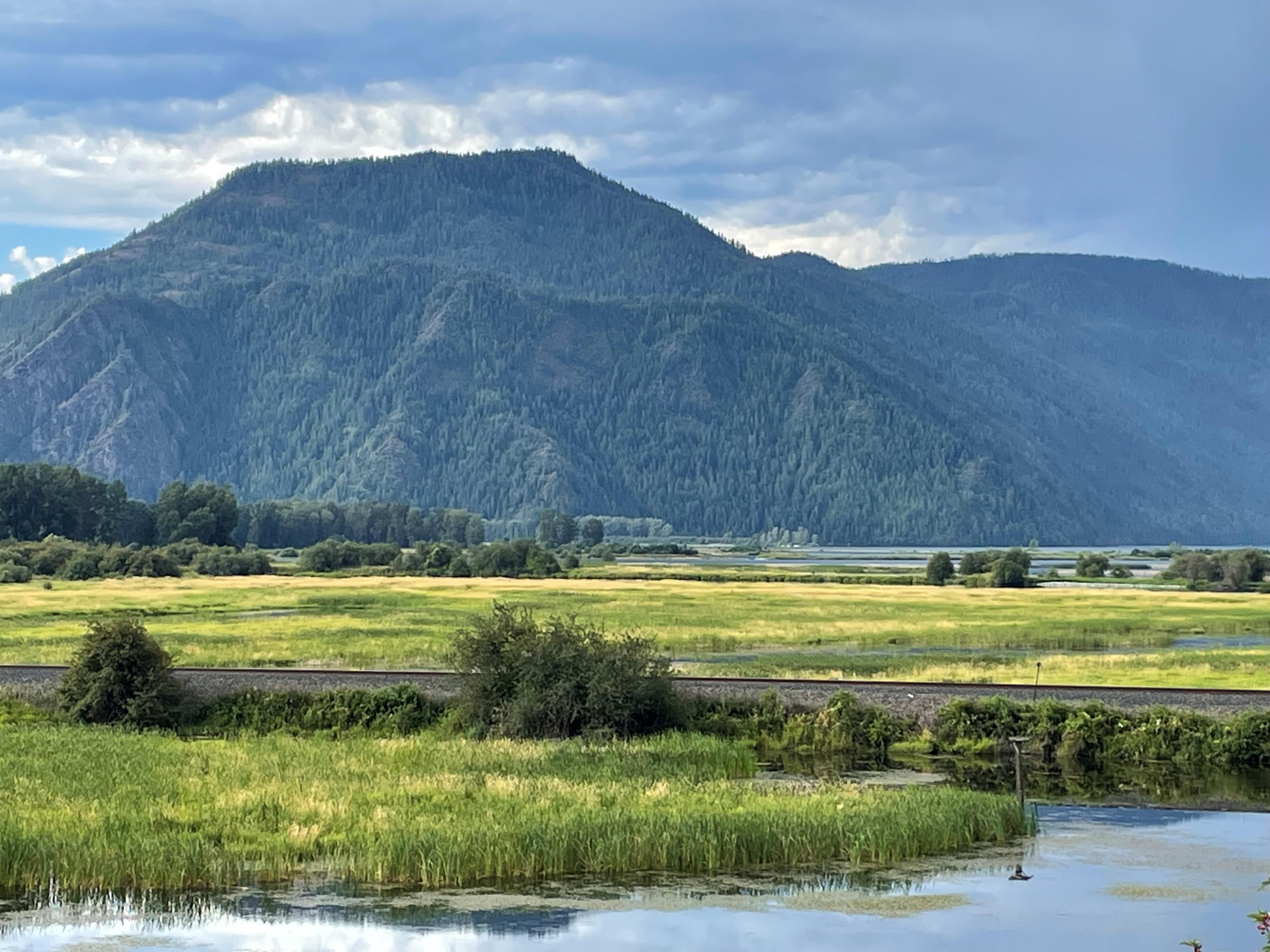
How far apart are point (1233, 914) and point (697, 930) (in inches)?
377

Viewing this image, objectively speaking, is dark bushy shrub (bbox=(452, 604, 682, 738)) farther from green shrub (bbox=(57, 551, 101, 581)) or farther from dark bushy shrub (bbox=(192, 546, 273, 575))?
dark bushy shrub (bbox=(192, 546, 273, 575))

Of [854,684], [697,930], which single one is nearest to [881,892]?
[697,930]

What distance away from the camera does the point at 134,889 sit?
32594 millimetres

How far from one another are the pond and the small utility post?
4.80 m

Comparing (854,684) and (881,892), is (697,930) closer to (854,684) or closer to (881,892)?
(881,892)

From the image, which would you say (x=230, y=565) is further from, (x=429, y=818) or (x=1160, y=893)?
(x=1160, y=893)

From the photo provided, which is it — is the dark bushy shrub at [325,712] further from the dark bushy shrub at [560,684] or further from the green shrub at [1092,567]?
the green shrub at [1092,567]

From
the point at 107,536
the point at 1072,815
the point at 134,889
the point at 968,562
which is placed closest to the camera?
the point at 134,889

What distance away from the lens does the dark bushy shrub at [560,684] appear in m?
52.4

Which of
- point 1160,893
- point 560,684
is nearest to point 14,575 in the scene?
point 560,684

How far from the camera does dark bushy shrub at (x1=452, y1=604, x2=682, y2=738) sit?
172ft

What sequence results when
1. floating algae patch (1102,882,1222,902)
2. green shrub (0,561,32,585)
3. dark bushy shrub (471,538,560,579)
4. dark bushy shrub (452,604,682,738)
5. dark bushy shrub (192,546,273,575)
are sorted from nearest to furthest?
floating algae patch (1102,882,1222,902) → dark bushy shrub (452,604,682,738) → green shrub (0,561,32,585) → dark bushy shrub (471,538,560,579) → dark bushy shrub (192,546,273,575)

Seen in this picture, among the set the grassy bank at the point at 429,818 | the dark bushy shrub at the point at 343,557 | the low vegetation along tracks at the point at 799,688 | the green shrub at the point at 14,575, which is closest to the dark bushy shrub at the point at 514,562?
the dark bushy shrub at the point at 343,557

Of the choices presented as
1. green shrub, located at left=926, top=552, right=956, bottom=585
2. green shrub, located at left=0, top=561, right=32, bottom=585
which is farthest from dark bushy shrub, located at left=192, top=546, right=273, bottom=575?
green shrub, located at left=926, top=552, right=956, bottom=585
